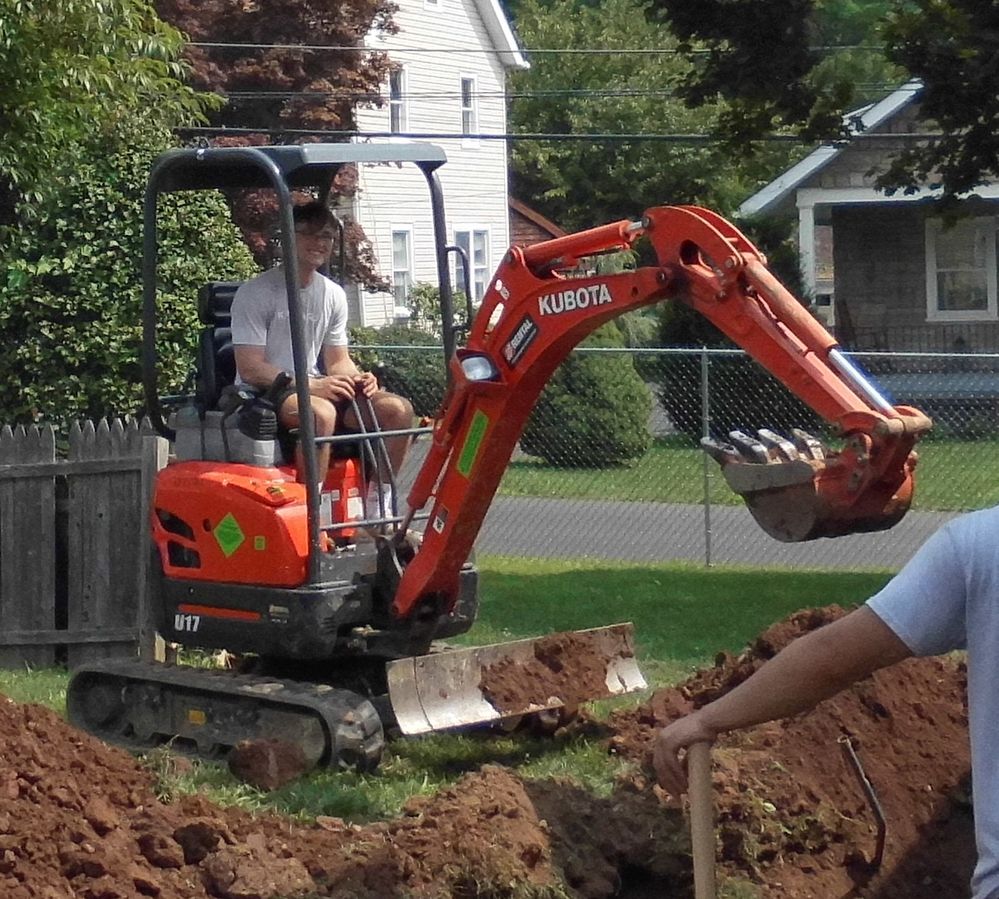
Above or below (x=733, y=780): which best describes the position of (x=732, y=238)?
above

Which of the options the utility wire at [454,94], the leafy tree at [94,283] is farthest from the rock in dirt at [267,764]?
the utility wire at [454,94]

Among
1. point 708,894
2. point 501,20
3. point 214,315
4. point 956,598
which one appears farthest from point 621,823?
point 501,20

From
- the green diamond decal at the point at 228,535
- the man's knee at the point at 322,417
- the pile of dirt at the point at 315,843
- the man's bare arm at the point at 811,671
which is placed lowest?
the pile of dirt at the point at 315,843

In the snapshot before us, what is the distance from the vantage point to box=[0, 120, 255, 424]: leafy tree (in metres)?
12.9

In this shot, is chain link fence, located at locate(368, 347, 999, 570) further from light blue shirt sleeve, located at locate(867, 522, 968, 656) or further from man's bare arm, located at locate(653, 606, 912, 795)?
Answer: light blue shirt sleeve, located at locate(867, 522, 968, 656)

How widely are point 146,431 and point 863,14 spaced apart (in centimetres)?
4903

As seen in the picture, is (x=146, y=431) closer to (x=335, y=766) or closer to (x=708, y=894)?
(x=335, y=766)

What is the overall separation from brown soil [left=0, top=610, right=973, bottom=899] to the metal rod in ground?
1797mm

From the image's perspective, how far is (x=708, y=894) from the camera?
338 cm

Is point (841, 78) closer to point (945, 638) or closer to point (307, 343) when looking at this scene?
point (307, 343)

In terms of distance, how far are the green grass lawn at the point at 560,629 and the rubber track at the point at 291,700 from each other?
0.13 metres

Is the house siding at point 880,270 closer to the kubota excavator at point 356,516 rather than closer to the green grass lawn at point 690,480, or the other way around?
the green grass lawn at point 690,480

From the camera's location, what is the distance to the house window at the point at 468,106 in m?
37.7

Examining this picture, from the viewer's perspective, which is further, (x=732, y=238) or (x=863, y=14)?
(x=863, y=14)
